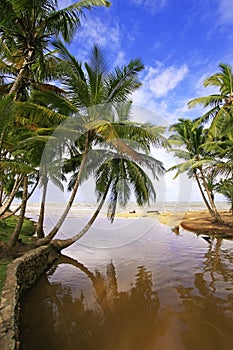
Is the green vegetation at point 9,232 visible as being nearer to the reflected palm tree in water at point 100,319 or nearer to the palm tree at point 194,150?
the reflected palm tree in water at point 100,319

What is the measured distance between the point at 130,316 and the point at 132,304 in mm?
601

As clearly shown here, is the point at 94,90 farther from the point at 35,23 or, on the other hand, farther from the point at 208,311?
the point at 208,311

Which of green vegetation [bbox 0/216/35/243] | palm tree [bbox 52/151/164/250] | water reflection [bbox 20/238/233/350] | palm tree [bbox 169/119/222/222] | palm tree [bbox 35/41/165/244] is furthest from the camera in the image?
palm tree [bbox 169/119/222/222]

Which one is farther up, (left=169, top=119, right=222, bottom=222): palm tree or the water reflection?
(left=169, top=119, right=222, bottom=222): palm tree

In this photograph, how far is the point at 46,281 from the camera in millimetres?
6887

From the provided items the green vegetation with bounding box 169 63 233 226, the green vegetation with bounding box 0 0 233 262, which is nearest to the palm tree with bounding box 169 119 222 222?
the green vegetation with bounding box 169 63 233 226

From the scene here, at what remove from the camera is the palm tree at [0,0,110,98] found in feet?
23.4

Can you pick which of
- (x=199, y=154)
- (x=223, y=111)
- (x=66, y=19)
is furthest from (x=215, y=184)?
(x=66, y=19)

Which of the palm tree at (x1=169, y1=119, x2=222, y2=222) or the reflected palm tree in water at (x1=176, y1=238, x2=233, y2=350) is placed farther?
the palm tree at (x1=169, y1=119, x2=222, y2=222)

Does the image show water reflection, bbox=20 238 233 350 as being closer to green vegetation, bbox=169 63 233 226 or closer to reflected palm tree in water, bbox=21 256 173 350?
reflected palm tree in water, bbox=21 256 173 350

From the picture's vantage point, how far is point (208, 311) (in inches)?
197

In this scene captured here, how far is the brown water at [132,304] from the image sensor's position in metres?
4.02

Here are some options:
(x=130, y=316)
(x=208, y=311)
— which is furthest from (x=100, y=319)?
(x=208, y=311)

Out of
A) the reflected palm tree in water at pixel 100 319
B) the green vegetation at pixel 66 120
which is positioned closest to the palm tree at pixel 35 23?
the green vegetation at pixel 66 120
